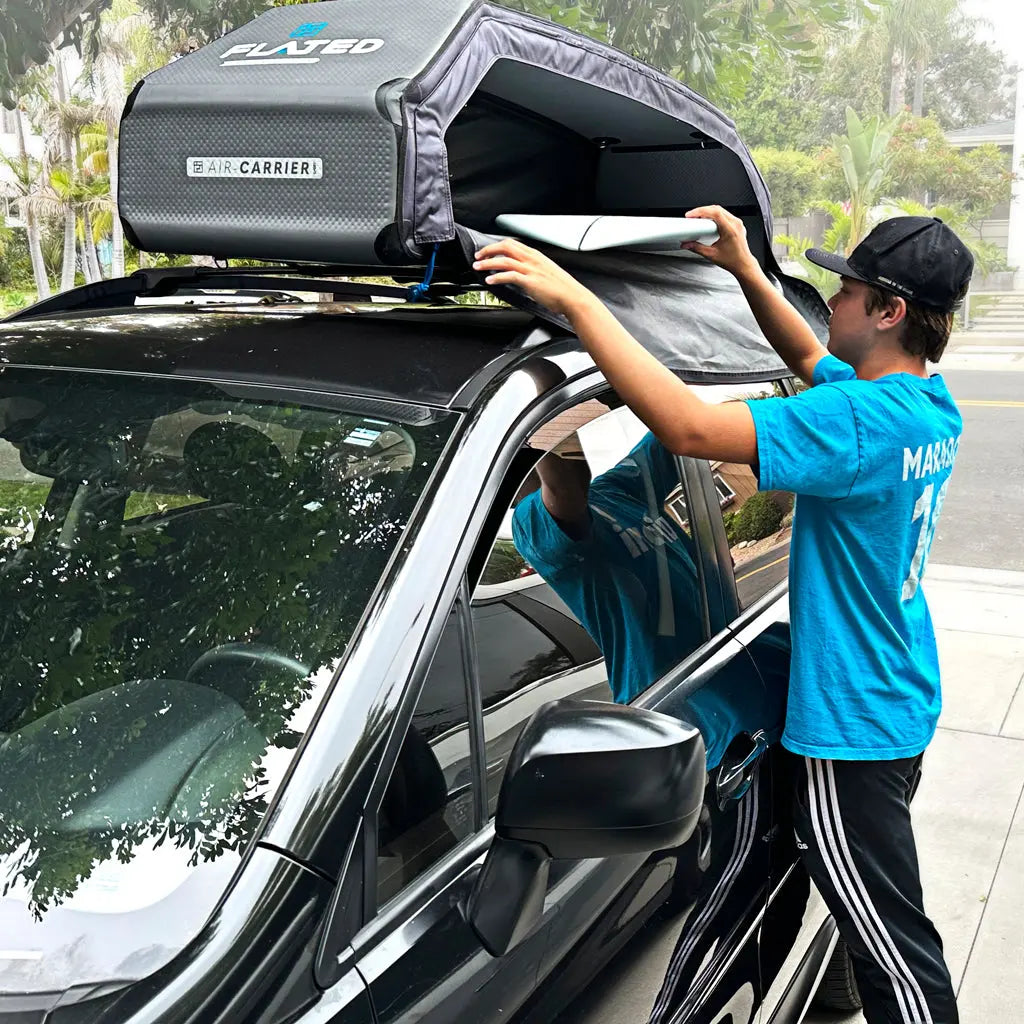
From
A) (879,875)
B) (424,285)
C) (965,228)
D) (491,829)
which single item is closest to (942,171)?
(965,228)

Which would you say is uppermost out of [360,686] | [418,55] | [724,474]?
[418,55]

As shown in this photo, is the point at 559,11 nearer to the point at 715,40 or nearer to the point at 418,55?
the point at 715,40

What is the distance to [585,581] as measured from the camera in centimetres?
208

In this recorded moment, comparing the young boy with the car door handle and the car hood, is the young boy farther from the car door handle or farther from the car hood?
the car hood

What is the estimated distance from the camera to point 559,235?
197cm

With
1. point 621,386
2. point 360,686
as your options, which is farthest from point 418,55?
point 360,686

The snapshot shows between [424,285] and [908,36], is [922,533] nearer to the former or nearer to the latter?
[424,285]

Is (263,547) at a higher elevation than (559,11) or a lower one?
lower

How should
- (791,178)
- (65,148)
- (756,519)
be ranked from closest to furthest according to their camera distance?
1. (756,519)
2. (65,148)
3. (791,178)

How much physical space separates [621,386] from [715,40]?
601cm

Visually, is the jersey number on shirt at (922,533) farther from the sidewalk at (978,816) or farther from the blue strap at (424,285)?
the sidewalk at (978,816)

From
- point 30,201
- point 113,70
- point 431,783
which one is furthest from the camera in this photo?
point 30,201

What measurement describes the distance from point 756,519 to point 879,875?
0.82 meters

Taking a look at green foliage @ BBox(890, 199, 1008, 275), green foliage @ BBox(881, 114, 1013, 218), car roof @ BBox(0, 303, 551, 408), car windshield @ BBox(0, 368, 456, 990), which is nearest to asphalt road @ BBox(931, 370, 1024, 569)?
car roof @ BBox(0, 303, 551, 408)
